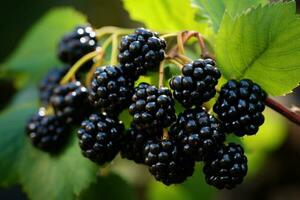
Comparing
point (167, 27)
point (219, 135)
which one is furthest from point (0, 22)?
point (219, 135)

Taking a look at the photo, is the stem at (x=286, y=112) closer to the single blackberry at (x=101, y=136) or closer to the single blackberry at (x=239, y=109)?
the single blackberry at (x=239, y=109)

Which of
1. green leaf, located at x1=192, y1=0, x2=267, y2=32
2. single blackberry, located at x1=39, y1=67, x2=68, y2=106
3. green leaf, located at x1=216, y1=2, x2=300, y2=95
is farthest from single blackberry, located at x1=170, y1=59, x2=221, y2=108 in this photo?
single blackberry, located at x1=39, y1=67, x2=68, y2=106

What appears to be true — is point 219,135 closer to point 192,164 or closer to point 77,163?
point 192,164

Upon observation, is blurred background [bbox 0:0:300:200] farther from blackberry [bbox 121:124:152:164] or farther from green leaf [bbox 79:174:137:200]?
blackberry [bbox 121:124:152:164]

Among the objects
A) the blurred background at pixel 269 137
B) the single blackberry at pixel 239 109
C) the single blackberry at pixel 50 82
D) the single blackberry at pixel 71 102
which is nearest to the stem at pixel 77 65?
the single blackberry at pixel 71 102

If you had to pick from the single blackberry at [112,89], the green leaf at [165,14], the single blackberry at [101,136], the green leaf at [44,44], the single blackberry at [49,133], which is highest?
the single blackberry at [112,89]

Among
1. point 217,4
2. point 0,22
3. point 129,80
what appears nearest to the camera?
point 129,80
